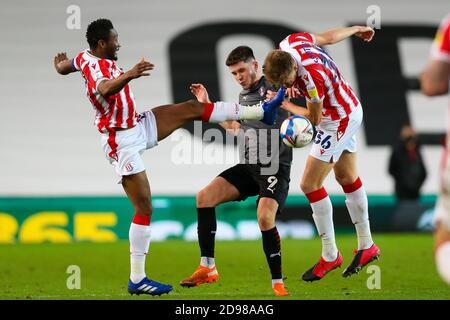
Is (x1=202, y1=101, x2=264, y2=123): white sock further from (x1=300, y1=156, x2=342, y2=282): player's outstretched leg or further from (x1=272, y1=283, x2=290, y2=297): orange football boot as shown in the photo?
(x1=272, y1=283, x2=290, y2=297): orange football boot

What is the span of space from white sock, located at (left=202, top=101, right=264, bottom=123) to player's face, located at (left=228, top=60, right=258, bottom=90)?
39 cm

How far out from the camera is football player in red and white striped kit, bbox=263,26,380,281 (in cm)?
746

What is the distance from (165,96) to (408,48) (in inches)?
199

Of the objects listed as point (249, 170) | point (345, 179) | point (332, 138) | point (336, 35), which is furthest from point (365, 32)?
point (249, 170)

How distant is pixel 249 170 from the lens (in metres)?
7.95

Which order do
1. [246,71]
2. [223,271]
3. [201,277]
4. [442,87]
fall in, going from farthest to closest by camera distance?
1. [223,271]
2. [201,277]
3. [246,71]
4. [442,87]

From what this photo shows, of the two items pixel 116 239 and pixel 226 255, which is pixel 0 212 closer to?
pixel 116 239

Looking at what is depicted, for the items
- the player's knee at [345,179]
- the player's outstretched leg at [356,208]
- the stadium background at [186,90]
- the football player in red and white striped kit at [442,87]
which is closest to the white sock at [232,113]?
the player's outstretched leg at [356,208]

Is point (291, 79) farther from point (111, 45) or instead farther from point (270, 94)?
point (111, 45)

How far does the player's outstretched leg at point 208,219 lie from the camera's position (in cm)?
795

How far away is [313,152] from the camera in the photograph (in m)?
8.04

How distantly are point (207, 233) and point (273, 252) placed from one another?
778 millimetres

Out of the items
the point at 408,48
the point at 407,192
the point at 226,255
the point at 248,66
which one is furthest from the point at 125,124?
the point at 408,48

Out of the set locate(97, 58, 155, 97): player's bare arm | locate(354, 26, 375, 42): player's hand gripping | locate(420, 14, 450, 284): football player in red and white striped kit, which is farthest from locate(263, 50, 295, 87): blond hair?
locate(420, 14, 450, 284): football player in red and white striped kit
